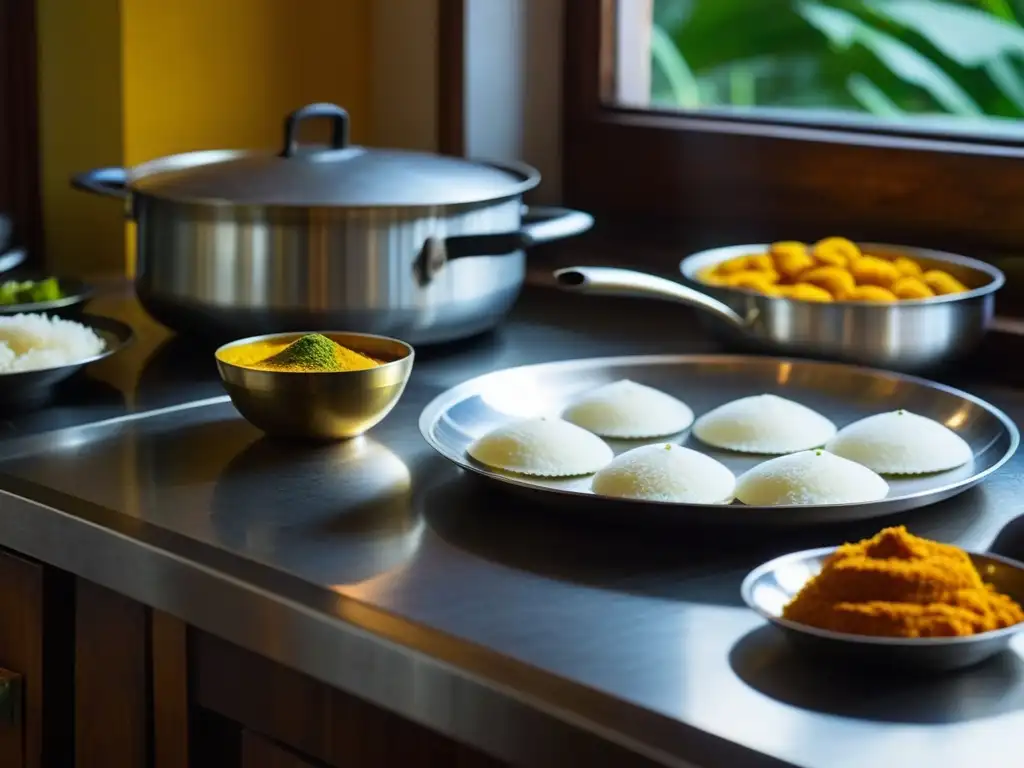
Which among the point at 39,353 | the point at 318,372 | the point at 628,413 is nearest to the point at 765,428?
the point at 628,413

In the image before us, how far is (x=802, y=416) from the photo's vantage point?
107 cm

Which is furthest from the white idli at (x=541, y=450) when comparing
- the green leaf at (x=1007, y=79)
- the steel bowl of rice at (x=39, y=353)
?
the green leaf at (x=1007, y=79)

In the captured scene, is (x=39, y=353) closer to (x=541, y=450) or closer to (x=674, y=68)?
(x=541, y=450)

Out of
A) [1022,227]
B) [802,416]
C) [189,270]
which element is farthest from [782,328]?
[189,270]

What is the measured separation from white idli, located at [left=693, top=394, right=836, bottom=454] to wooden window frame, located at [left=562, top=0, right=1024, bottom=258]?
46cm

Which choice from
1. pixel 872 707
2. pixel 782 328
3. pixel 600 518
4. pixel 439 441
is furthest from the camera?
pixel 782 328

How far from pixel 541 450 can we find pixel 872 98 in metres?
0.81

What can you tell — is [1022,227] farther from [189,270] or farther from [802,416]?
[189,270]

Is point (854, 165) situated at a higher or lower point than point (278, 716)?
higher

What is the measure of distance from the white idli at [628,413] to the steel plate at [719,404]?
0.4 inches

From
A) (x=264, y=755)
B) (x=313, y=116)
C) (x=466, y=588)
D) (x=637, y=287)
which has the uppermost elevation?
(x=313, y=116)

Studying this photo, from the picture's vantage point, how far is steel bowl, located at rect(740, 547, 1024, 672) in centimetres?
67

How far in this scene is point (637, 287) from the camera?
118cm

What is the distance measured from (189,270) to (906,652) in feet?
2.46
